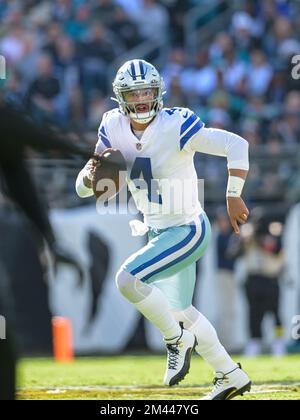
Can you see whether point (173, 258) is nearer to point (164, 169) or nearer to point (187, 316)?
point (187, 316)

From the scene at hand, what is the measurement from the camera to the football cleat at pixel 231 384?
622 cm

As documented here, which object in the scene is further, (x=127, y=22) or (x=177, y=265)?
(x=127, y=22)

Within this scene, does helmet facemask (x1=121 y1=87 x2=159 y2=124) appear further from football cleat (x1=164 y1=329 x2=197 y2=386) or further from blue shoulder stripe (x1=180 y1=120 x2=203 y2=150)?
football cleat (x1=164 y1=329 x2=197 y2=386)

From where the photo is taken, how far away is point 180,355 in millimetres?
6238

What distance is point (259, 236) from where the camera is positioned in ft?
40.5

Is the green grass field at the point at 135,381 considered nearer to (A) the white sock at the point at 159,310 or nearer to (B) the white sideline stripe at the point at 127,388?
(B) the white sideline stripe at the point at 127,388

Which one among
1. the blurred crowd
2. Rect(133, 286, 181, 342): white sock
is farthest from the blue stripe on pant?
the blurred crowd

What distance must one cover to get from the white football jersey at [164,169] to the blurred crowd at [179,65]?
20.9 ft

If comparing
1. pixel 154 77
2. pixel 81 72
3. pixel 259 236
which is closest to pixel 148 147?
pixel 154 77

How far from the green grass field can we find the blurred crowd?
12.3 ft

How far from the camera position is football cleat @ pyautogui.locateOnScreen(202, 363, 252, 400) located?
6.22 meters

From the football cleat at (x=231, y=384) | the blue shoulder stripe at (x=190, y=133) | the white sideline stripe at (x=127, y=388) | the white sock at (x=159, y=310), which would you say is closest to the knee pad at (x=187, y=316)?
the white sock at (x=159, y=310)

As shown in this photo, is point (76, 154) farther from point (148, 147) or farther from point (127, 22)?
point (127, 22)
